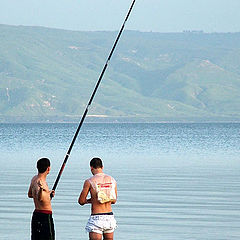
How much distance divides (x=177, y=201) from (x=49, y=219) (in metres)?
12.4

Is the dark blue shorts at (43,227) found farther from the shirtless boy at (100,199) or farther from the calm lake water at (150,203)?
the calm lake water at (150,203)

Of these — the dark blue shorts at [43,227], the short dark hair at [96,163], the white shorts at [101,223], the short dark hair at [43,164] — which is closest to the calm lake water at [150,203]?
the white shorts at [101,223]

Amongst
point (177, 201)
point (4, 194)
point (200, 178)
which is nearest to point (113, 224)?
point (177, 201)

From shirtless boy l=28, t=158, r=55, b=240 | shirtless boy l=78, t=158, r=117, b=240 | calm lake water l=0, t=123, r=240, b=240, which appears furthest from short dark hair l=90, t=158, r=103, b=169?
calm lake water l=0, t=123, r=240, b=240

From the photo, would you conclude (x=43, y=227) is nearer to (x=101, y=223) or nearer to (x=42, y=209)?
(x=42, y=209)

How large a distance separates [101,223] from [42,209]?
0.77 metres

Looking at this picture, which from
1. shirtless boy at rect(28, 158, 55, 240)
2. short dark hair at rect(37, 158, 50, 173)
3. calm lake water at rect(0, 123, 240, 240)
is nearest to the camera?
short dark hair at rect(37, 158, 50, 173)

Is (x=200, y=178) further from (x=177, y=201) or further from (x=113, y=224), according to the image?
(x=113, y=224)

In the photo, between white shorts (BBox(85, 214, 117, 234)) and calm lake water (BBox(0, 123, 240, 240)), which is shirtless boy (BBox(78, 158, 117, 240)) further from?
calm lake water (BBox(0, 123, 240, 240))

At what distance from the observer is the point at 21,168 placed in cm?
3897

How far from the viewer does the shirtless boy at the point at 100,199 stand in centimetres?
1141

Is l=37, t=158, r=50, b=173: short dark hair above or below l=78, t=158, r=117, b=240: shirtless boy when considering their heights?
above

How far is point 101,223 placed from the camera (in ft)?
37.7

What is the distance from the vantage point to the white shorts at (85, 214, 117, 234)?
11.5 metres
